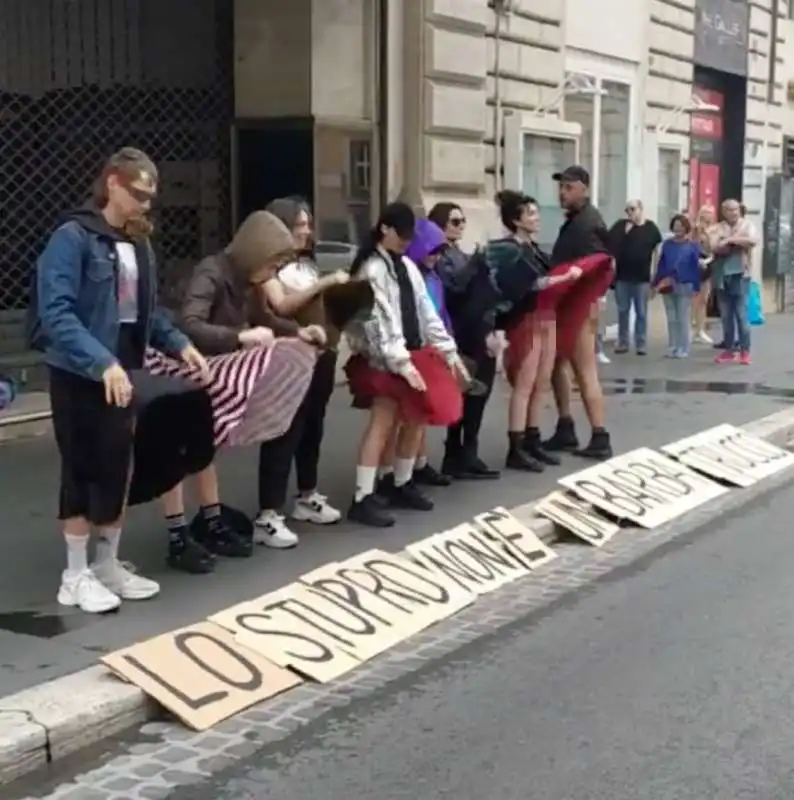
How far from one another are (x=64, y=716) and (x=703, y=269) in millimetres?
12982

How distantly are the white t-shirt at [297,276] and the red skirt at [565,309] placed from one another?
2147mm

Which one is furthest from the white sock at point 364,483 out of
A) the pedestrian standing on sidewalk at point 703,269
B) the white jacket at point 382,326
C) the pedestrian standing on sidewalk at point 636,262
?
the pedestrian standing on sidewalk at point 703,269

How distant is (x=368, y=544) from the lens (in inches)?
292

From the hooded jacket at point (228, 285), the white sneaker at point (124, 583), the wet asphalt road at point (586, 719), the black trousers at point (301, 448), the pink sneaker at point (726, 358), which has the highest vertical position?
the hooded jacket at point (228, 285)

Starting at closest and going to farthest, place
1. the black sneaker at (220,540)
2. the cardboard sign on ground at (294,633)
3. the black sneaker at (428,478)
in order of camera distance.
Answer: the cardboard sign on ground at (294,633) < the black sneaker at (220,540) < the black sneaker at (428,478)

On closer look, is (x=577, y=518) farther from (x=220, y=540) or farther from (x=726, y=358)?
(x=726, y=358)

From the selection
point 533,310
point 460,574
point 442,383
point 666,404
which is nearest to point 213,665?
point 460,574

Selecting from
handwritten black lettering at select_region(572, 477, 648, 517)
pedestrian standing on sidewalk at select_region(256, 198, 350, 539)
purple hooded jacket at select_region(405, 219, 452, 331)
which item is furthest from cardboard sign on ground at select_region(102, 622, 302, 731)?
handwritten black lettering at select_region(572, 477, 648, 517)

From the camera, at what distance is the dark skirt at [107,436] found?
5.88m

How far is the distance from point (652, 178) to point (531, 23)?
4386mm

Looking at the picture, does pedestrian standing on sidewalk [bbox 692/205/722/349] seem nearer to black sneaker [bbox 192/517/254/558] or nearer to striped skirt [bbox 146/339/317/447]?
striped skirt [bbox 146/339/317/447]

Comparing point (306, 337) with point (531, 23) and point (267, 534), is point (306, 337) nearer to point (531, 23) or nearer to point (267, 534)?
point (267, 534)

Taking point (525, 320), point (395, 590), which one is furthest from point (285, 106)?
point (395, 590)

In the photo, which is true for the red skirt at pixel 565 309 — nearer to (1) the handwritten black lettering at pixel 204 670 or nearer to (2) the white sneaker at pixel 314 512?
(2) the white sneaker at pixel 314 512
